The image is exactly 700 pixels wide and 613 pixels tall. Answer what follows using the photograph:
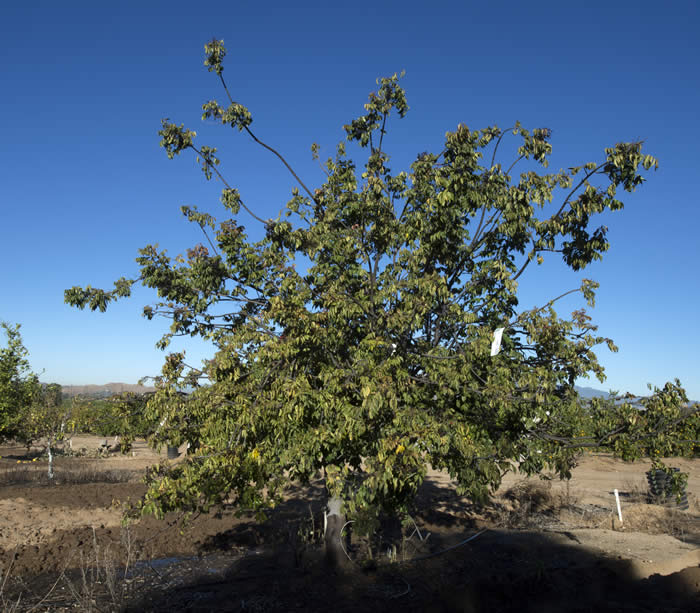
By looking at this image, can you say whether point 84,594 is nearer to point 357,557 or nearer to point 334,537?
point 334,537

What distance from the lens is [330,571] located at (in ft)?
25.1

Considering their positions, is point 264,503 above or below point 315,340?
below

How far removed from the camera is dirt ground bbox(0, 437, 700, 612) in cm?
648

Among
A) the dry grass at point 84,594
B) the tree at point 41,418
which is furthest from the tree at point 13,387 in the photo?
the dry grass at point 84,594

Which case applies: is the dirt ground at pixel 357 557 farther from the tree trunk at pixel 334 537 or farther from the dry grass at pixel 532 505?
the tree trunk at pixel 334 537

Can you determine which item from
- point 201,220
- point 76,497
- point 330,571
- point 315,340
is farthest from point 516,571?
point 76,497

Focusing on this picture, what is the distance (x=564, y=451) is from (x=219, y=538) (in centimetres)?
801

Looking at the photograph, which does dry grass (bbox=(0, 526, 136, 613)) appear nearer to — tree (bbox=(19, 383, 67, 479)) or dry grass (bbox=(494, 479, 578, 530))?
dry grass (bbox=(494, 479, 578, 530))

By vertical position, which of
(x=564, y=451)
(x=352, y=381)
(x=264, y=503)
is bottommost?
(x=264, y=503)

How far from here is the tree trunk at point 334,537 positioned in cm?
780

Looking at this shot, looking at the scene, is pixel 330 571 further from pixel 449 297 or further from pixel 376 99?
pixel 376 99

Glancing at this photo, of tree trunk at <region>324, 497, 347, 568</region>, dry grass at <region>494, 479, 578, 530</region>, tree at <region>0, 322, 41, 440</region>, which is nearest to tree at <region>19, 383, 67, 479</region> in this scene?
tree at <region>0, 322, 41, 440</region>

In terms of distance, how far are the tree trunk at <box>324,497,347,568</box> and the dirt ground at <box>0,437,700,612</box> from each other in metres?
0.23

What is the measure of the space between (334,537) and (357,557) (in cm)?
141
